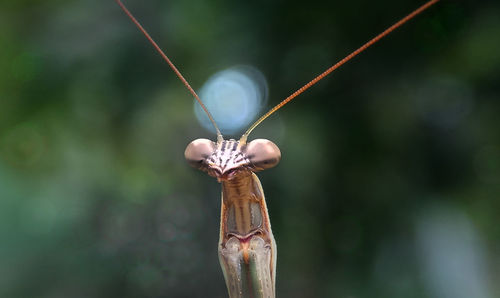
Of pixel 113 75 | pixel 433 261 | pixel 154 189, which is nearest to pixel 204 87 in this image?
pixel 113 75

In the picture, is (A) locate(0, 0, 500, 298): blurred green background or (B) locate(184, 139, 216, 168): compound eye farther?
(A) locate(0, 0, 500, 298): blurred green background

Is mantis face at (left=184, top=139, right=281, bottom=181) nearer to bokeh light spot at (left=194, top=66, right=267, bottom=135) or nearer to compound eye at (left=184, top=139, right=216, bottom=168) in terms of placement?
compound eye at (left=184, top=139, right=216, bottom=168)

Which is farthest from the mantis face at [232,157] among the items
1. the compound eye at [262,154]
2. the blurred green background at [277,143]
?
the blurred green background at [277,143]

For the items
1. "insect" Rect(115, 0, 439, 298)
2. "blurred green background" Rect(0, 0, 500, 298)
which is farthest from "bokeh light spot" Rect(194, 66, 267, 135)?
"insect" Rect(115, 0, 439, 298)

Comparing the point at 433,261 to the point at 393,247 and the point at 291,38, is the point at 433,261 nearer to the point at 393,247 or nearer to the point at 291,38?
the point at 393,247

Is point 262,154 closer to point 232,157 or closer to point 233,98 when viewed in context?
point 232,157

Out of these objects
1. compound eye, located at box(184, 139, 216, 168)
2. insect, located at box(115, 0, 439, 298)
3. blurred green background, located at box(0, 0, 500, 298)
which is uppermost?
blurred green background, located at box(0, 0, 500, 298)

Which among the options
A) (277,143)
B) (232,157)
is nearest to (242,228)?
(232,157)
